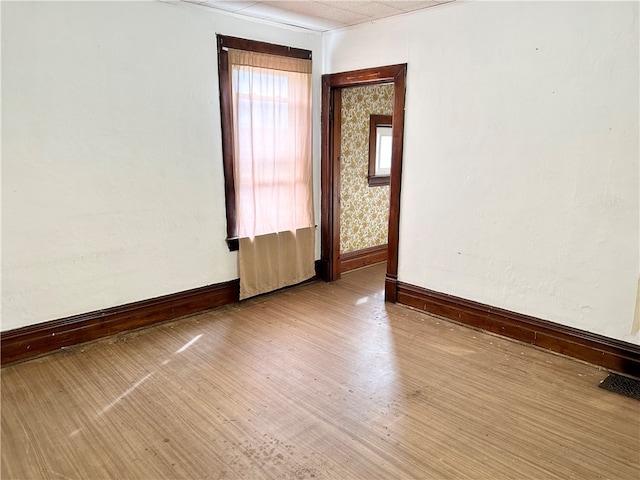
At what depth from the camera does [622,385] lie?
2889mm

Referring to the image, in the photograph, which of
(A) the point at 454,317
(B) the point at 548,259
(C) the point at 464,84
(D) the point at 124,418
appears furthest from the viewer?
(A) the point at 454,317

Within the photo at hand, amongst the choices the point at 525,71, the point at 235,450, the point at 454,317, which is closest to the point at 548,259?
the point at 454,317

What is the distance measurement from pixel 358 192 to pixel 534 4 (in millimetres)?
2781

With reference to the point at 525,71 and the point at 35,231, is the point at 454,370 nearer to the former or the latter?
the point at 525,71

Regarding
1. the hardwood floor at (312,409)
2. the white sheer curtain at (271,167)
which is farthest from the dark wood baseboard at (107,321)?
the white sheer curtain at (271,167)

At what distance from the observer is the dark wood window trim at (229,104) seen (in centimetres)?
388

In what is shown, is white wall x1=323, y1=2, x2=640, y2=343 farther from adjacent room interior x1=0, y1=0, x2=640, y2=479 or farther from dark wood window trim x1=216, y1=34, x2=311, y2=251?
dark wood window trim x1=216, y1=34, x2=311, y2=251

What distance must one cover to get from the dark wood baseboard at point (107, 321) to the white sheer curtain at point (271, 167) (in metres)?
0.32

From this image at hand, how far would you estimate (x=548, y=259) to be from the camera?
11.0ft

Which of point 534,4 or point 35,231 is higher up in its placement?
point 534,4

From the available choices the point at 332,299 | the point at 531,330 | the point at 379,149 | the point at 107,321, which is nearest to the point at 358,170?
the point at 379,149

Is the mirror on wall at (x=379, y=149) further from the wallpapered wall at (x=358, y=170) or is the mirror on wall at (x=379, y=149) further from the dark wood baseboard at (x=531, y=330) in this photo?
the dark wood baseboard at (x=531, y=330)

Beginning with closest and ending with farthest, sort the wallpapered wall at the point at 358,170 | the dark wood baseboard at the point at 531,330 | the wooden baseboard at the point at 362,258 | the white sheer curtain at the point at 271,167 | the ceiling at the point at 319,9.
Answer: the dark wood baseboard at the point at 531,330 < the ceiling at the point at 319,9 < the white sheer curtain at the point at 271,167 < the wallpapered wall at the point at 358,170 < the wooden baseboard at the point at 362,258

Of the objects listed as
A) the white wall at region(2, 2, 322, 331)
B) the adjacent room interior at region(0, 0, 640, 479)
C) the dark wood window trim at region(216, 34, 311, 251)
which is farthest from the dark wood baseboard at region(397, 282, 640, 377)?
the white wall at region(2, 2, 322, 331)
